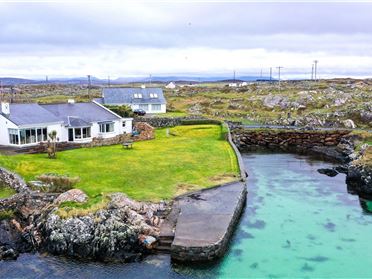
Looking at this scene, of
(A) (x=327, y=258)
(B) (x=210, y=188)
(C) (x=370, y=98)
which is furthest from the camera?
(C) (x=370, y=98)

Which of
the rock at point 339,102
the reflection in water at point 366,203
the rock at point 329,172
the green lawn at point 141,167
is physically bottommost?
the reflection in water at point 366,203

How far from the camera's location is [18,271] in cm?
2281

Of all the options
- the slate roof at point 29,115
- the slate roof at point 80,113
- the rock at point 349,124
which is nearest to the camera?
the slate roof at point 29,115

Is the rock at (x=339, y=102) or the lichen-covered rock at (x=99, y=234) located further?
the rock at (x=339, y=102)

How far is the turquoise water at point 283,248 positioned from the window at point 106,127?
71.3 feet

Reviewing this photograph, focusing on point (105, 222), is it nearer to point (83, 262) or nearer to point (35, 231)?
→ point (83, 262)

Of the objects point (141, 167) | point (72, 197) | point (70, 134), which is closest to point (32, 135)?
point (70, 134)

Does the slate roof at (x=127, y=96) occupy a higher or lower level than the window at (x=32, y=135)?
higher

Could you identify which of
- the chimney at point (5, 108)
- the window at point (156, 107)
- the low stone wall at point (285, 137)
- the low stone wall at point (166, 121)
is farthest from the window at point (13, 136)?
the window at point (156, 107)

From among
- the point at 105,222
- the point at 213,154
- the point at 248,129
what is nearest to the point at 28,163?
the point at 105,222

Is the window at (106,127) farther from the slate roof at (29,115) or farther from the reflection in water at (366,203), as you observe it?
the reflection in water at (366,203)

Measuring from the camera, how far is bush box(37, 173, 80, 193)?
30.6m

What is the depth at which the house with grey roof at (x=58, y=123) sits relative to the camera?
44225 mm

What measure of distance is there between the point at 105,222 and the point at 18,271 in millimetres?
5324
